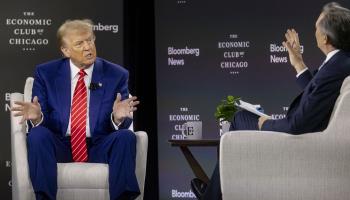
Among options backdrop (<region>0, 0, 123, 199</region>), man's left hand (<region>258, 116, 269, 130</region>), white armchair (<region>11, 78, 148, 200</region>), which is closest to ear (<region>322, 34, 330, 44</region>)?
man's left hand (<region>258, 116, 269, 130</region>)

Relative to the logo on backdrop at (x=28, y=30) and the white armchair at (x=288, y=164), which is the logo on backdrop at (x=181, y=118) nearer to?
the logo on backdrop at (x=28, y=30)

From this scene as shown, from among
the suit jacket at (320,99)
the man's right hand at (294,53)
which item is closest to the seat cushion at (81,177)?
the suit jacket at (320,99)

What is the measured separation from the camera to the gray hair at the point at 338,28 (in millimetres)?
3684

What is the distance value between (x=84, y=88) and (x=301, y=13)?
9.21 feet

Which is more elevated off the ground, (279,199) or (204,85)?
(204,85)

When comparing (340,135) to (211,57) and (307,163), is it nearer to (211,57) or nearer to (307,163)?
(307,163)

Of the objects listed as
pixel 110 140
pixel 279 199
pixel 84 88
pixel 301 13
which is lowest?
pixel 279 199

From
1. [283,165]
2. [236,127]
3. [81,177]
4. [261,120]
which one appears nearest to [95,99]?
[81,177]

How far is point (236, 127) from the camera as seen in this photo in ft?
12.7

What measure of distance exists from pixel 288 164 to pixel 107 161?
1158mm

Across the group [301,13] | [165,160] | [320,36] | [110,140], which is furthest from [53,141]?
[301,13]

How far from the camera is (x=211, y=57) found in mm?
6555

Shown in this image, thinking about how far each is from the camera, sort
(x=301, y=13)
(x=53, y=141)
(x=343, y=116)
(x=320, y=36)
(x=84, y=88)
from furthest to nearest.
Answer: (x=301, y=13) < (x=84, y=88) < (x=53, y=141) < (x=320, y=36) < (x=343, y=116)

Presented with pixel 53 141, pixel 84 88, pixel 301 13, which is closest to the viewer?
pixel 53 141
